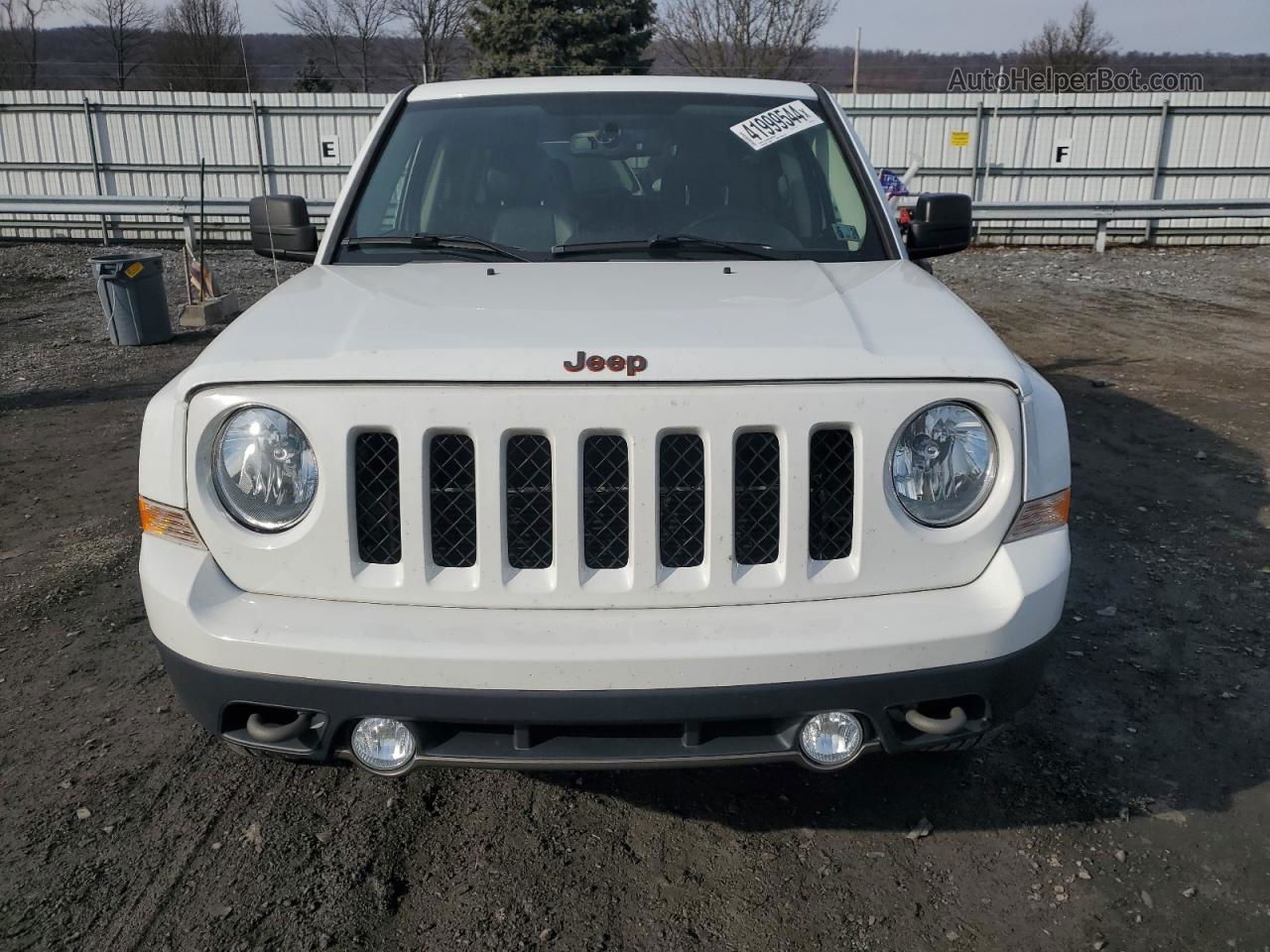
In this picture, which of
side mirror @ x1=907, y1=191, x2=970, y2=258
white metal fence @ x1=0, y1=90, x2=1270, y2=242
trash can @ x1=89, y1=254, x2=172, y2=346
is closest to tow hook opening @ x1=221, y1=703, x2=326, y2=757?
side mirror @ x1=907, y1=191, x2=970, y2=258

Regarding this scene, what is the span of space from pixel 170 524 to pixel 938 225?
275 cm

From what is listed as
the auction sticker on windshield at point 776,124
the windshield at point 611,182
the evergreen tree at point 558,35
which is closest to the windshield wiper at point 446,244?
the windshield at point 611,182

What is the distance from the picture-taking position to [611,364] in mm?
2184

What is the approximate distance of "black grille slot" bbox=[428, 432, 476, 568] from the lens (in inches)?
87.0

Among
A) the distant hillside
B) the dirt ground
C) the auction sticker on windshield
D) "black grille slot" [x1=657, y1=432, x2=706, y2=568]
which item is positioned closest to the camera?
"black grille slot" [x1=657, y1=432, x2=706, y2=568]

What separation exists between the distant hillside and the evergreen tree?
4.02m

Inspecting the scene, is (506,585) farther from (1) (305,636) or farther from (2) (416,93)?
(2) (416,93)

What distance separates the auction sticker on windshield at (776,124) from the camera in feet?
12.0

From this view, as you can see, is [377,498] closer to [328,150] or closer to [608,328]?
[608,328]

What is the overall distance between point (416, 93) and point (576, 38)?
1072 inches

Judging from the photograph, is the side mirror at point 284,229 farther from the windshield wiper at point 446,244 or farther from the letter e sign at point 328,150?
the letter e sign at point 328,150

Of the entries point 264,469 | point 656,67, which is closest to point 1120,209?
point 264,469

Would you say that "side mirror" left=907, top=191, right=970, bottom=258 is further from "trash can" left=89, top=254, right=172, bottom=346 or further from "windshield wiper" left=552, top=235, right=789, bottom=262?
"trash can" left=89, top=254, right=172, bottom=346

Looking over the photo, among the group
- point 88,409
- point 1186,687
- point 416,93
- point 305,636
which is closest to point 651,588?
point 305,636
